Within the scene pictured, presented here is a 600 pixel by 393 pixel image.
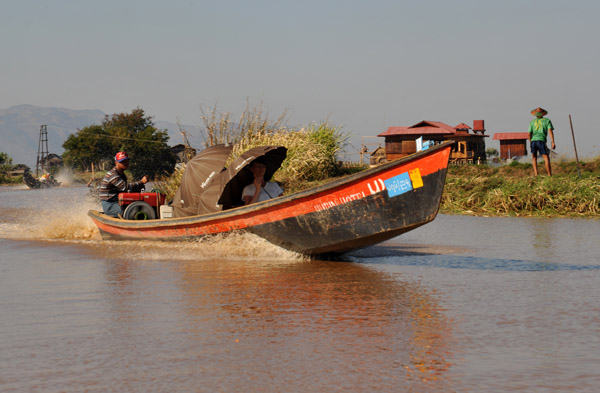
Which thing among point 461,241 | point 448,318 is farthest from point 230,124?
point 448,318

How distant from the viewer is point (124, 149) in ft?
291

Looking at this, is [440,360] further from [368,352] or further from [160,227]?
[160,227]

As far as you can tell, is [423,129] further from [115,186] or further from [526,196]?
[115,186]

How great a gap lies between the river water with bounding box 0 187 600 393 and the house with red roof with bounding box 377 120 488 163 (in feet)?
130

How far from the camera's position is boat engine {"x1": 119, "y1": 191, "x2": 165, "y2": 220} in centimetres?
1312

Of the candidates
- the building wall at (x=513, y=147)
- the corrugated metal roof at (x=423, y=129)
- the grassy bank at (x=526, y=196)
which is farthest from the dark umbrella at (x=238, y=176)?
the building wall at (x=513, y=147)

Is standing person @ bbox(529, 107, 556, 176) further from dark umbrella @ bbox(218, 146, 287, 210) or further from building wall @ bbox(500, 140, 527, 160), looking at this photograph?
building wall @ bbox(500, 140, 527, 160)

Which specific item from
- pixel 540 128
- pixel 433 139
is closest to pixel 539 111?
pixel 540 128

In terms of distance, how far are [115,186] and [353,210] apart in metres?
6.03

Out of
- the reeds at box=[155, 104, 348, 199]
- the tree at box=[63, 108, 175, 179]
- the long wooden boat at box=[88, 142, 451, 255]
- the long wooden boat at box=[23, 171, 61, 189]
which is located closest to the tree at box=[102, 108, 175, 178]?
the tree at box=[63, 108, 175, 179]

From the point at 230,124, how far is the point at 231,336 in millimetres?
14774

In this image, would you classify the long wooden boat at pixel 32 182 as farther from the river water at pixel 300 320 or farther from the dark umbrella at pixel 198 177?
the river water at pixel 300 320

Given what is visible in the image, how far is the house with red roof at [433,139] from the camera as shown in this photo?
49.7 meters

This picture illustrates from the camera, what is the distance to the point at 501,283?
7770mm
